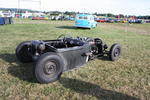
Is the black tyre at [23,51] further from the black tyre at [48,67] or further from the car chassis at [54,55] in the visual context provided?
the black tyre at [48,67]

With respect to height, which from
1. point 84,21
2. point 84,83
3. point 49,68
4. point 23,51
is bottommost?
point 84,83

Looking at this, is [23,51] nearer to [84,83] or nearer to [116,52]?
[84,83]

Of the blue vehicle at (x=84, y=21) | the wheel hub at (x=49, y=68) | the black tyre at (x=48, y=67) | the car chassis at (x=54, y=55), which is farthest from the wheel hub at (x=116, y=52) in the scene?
the blue vehicle at (x=84, y=21)

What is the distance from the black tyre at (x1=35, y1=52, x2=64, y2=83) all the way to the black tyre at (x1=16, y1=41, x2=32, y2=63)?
1121 mm

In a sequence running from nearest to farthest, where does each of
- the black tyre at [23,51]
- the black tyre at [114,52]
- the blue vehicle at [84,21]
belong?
the black tyre at [23,51], the black tyre at [114,52], the blue vehicle at [84,21]

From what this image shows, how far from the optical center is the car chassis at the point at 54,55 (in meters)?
3.26

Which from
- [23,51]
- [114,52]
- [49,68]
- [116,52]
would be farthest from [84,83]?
[116,52]

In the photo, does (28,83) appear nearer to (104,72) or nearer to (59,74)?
(59,74)

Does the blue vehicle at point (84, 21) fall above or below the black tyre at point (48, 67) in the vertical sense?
above

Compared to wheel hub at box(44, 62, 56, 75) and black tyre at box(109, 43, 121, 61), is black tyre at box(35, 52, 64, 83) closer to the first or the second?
wheel hub at box(44, 62, 56, 75)

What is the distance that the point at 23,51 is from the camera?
4352 mm

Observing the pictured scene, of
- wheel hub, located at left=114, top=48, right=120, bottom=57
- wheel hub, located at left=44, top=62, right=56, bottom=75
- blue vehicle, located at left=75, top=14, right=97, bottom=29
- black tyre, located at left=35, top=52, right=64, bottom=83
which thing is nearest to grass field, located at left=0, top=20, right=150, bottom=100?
black tyre, located at left=35, top=52, right=64, bottom=83

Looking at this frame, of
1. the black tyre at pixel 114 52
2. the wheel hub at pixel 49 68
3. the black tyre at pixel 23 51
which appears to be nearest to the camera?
the wheel hub at pixel 49 68

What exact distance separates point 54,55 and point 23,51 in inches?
55.7
